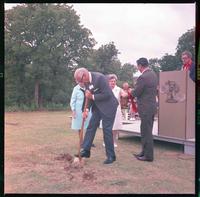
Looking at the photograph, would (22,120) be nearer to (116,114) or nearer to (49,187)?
(49,187)

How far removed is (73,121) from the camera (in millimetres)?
4316

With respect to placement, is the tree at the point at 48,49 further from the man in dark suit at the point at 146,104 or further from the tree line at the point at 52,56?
the man in dark suit at the point at 146,104

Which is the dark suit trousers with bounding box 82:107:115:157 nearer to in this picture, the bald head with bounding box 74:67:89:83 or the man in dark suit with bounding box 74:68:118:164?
the man in dark suit with bounding box 74:68:118:164

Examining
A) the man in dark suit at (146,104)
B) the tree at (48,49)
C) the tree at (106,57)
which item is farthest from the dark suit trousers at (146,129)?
the tree at (48,49)

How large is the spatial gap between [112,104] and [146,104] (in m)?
0.55

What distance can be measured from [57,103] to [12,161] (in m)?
0.91

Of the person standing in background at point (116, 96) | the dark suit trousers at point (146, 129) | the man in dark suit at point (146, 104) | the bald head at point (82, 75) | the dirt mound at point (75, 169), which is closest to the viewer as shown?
the dirt mound at point (75, 169)

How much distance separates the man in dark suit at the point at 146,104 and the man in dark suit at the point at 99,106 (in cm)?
39

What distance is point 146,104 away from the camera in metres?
4.64

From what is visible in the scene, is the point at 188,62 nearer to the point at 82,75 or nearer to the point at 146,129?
the point at 146,129

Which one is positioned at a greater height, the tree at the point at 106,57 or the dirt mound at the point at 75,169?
the tree at the point at 106,57

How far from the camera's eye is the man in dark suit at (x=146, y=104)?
448 centimetres


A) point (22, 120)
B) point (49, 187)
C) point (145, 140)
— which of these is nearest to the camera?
point (49, 187)

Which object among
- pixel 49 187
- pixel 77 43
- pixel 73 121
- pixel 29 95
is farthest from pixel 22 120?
pixel 77 43
